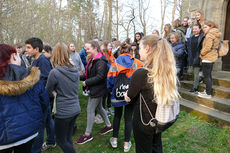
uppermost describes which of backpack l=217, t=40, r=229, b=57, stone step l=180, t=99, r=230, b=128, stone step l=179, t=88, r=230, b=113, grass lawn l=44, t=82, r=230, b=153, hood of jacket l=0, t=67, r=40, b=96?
backpack l=217, t=40, r=229, b=57

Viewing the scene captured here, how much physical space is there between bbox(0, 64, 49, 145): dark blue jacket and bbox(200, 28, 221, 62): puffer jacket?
13.9 feet

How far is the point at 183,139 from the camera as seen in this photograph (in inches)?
126

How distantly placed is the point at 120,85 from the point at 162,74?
4.03 feet

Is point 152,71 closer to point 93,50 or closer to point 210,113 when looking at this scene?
point 93,50

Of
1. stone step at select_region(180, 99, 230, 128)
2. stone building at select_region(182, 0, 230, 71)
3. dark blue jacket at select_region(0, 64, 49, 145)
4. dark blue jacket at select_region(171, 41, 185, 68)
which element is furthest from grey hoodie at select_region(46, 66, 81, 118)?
stone building at select_region(182, 0, 230, 71)

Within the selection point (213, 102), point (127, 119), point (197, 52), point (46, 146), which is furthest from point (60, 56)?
point (197, 52)

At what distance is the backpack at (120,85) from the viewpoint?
272 centimetres

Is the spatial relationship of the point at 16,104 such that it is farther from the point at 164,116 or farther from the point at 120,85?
the point at 120,85

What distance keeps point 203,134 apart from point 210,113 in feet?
2.51

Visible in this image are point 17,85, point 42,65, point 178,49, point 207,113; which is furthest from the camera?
point 178,49

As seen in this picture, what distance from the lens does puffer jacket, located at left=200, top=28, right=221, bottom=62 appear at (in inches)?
158

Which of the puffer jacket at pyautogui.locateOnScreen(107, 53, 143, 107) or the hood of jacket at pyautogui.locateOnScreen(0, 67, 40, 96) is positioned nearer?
the hood of jacket at pyautogui.locateOnScreen(0, 67, 40, 96)

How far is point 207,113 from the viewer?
384cm

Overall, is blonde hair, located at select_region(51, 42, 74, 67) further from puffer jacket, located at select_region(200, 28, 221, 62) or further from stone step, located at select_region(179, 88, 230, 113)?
stone step, located at select_region(179, 88, 230, 113)
